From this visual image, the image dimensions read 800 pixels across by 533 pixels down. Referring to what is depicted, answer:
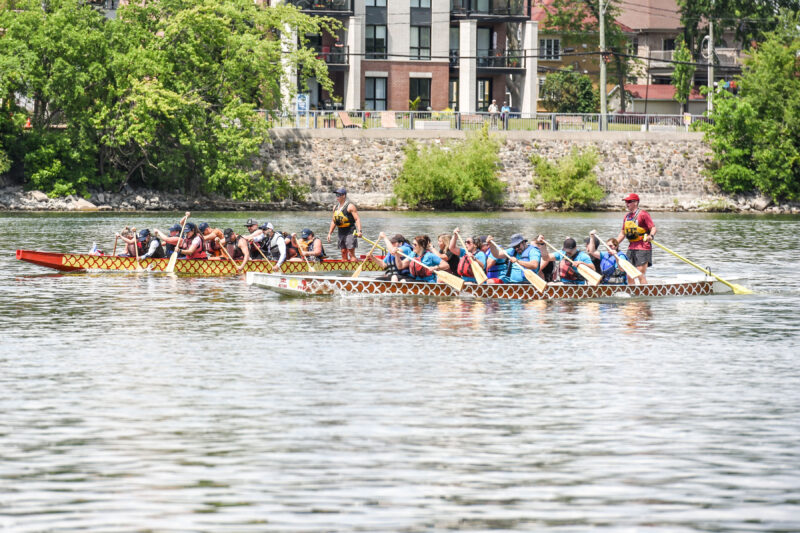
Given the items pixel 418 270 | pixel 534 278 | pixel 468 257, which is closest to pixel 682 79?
pixel 468 257

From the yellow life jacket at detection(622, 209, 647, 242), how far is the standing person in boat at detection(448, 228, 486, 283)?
10.3ft

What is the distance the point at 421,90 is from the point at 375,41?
4.39m

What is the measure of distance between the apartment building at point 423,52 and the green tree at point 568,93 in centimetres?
694

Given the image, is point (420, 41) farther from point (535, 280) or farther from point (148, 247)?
point (535, 280)

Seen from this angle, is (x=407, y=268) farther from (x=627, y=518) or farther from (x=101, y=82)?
(x=101, y=82)

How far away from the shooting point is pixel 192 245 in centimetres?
3222

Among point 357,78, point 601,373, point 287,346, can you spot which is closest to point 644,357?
Result: point 601,373

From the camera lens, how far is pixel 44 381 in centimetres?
1748

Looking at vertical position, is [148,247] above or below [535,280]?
above

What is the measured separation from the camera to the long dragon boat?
26641mm

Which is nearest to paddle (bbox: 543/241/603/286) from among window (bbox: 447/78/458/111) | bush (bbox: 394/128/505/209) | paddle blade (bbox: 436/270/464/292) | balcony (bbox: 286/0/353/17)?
paddle blade (bbox: 436/270/464/292)

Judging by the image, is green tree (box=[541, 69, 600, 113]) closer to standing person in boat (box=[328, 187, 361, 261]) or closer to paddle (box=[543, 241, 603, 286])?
standing person in boat (box=[328, 187, 361, 261])

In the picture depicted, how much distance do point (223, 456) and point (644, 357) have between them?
350 inches

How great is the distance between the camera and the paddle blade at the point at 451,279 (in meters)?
26.4
